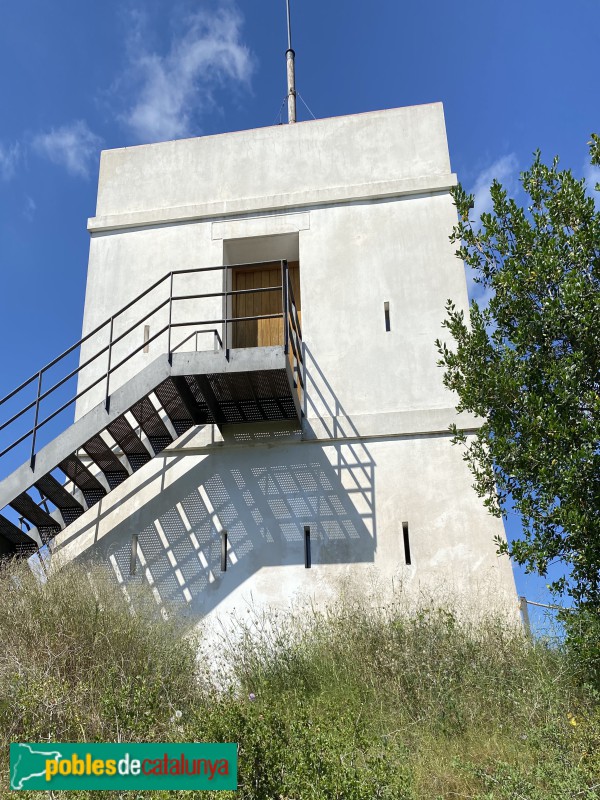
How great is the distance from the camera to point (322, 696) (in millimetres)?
7316

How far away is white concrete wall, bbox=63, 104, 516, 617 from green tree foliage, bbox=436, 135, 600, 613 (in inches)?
79.4

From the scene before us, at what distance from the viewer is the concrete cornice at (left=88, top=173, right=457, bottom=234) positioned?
1252 centimetres

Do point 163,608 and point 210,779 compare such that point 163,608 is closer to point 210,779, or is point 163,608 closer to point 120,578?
point 120,578

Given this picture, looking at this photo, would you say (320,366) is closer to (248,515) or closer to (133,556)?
(248,515)

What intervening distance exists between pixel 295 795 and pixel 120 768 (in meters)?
1.23

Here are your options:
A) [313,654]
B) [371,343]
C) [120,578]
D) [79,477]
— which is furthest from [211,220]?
[313,654]

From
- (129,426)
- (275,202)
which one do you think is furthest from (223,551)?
(275,202)

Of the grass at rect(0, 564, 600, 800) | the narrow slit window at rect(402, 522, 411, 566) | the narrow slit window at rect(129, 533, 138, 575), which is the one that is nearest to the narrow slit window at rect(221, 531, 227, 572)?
the grass at rect(0, 564, 600, 800)

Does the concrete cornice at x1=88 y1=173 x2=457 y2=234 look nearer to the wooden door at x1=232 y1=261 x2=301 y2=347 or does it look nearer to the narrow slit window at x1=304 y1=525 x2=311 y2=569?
the wooden door at x1=232 y1=261 x2=301 y2=347

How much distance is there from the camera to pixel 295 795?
4887mm

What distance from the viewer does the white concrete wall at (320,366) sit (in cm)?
1067

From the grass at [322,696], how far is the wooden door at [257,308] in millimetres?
4793

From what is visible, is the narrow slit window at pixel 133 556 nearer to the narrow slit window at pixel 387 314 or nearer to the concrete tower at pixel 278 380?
the concrete tower at pixel 278 380

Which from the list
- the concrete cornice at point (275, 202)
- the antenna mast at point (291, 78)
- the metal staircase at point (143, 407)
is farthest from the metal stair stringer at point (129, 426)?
the antenna mast at point (291, 78)
